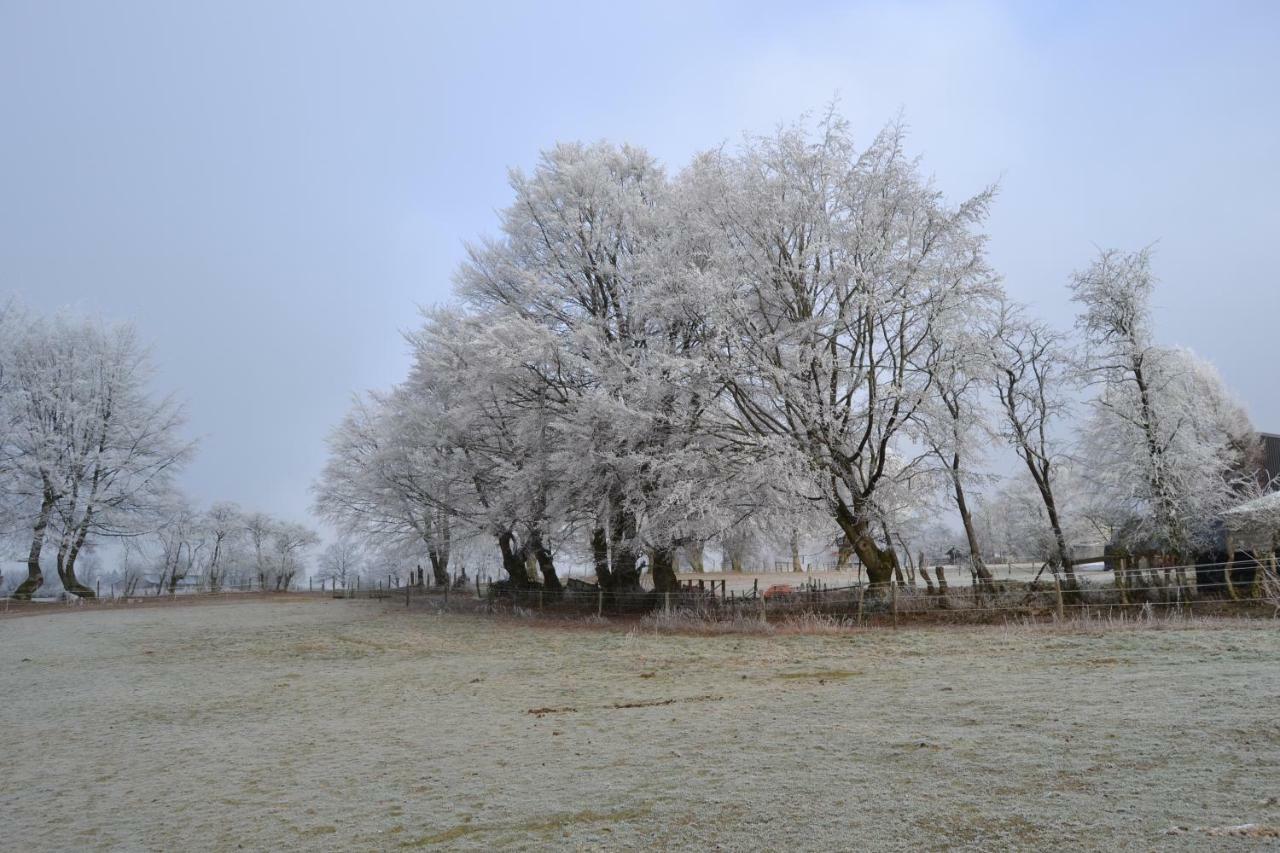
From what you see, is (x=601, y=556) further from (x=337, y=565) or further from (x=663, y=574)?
(x=337, y=565)

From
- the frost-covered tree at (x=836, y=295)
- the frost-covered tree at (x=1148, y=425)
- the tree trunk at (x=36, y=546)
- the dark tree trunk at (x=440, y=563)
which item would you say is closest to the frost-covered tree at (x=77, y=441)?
the tree trunk at (x=36, y=546)

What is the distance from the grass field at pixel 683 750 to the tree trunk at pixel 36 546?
24.3 meters

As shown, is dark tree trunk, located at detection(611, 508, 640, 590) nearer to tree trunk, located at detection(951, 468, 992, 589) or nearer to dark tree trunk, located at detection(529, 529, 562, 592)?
dark tree trunk, located at detection(529, 529, 562, 592)

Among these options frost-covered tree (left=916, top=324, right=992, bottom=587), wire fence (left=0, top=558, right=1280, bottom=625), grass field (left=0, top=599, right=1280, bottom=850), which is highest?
frost-covered tree (left=916, top=324, right=992, bottom=587)

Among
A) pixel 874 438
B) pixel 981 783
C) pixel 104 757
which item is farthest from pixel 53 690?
pixel 874 438

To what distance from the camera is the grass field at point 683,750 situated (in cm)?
500

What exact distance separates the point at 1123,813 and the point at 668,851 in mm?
2756

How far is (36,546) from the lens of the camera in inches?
1378

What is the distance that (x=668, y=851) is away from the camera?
Answer: 15.4 feet

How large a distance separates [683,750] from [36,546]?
39.1m

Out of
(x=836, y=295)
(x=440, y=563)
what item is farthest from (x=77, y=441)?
(x=836, y=295)

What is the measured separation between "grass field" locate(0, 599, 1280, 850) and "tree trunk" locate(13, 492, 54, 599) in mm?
24330

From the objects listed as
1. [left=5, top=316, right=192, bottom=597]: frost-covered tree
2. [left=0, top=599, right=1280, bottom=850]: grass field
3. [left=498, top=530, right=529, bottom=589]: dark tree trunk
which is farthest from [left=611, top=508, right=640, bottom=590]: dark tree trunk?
[left=5, top=316, right=192, bottom=597]: frost-covered tree

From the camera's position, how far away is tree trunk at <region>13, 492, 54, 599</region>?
113 feet
